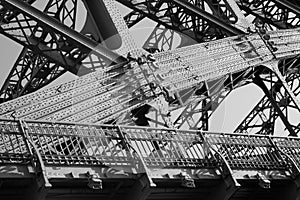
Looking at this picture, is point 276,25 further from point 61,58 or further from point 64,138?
point 64,138

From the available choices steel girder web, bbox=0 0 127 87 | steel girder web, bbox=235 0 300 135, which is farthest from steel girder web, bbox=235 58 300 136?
steel girder web, bbox=0 0 127 87

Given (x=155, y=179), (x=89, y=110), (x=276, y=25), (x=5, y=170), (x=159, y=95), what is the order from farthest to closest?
1. (x=276, y=25)
2. (x=159, y=95)
3. (x=89, y=110)
4. (x=155, y=179)
5. (x=5, y=170)

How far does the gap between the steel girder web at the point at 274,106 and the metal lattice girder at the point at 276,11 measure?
2.47 meters

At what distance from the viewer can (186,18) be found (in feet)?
75.6

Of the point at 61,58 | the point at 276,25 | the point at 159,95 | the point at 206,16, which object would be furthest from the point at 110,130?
Result: the point at 276,25

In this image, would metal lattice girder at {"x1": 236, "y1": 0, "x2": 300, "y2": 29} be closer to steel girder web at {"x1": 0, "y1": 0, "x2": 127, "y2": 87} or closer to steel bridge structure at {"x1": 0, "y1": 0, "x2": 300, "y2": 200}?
steel bridge structure at {"x1": 0, "y1": 0, "x2": 300, "y2": 200}

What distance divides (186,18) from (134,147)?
11255 millimetres

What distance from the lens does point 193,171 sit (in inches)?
497

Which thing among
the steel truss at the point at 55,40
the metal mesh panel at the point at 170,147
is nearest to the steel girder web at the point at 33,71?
the steel truss at the point at 55,40

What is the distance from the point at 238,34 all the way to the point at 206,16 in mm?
1283

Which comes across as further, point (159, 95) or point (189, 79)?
point (189, 79)

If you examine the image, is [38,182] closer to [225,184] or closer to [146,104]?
[225,184]

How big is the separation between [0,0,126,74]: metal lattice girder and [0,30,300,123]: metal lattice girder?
32.8 inches

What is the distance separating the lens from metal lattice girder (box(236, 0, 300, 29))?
86.7ft
